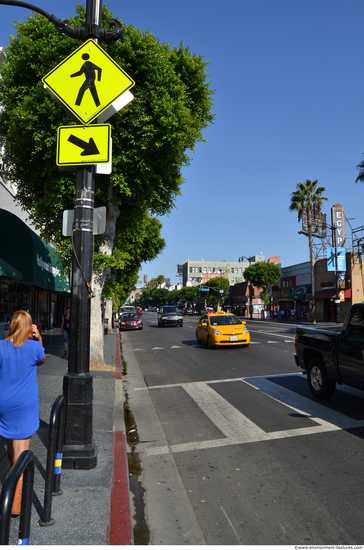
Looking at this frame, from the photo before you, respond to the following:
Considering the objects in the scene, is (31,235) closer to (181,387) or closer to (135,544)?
(181,387)

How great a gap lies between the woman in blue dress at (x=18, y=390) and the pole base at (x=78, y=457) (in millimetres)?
979

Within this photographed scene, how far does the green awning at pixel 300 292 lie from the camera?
49.9 m

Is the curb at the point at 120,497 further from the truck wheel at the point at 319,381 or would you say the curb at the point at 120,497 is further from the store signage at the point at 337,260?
the store signage at the point at 337,260

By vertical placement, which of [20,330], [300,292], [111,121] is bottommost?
[20,330]

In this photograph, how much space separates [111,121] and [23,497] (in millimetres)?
10422

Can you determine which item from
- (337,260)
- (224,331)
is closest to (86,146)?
(224,331)

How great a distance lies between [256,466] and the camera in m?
5.00

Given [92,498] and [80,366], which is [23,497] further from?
[80,366]

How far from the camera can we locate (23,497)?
2635mm

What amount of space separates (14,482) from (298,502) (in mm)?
2951

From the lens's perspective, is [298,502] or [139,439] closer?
[298,502]

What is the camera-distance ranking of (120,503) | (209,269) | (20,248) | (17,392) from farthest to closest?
(209,269) → (20,248) → (120,503) → (17,392)

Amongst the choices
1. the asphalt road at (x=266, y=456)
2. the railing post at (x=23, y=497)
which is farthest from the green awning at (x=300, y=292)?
the railing post at (x=23, y=497)

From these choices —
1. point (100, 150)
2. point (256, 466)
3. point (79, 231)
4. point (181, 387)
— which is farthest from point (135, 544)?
point (181, 387)
